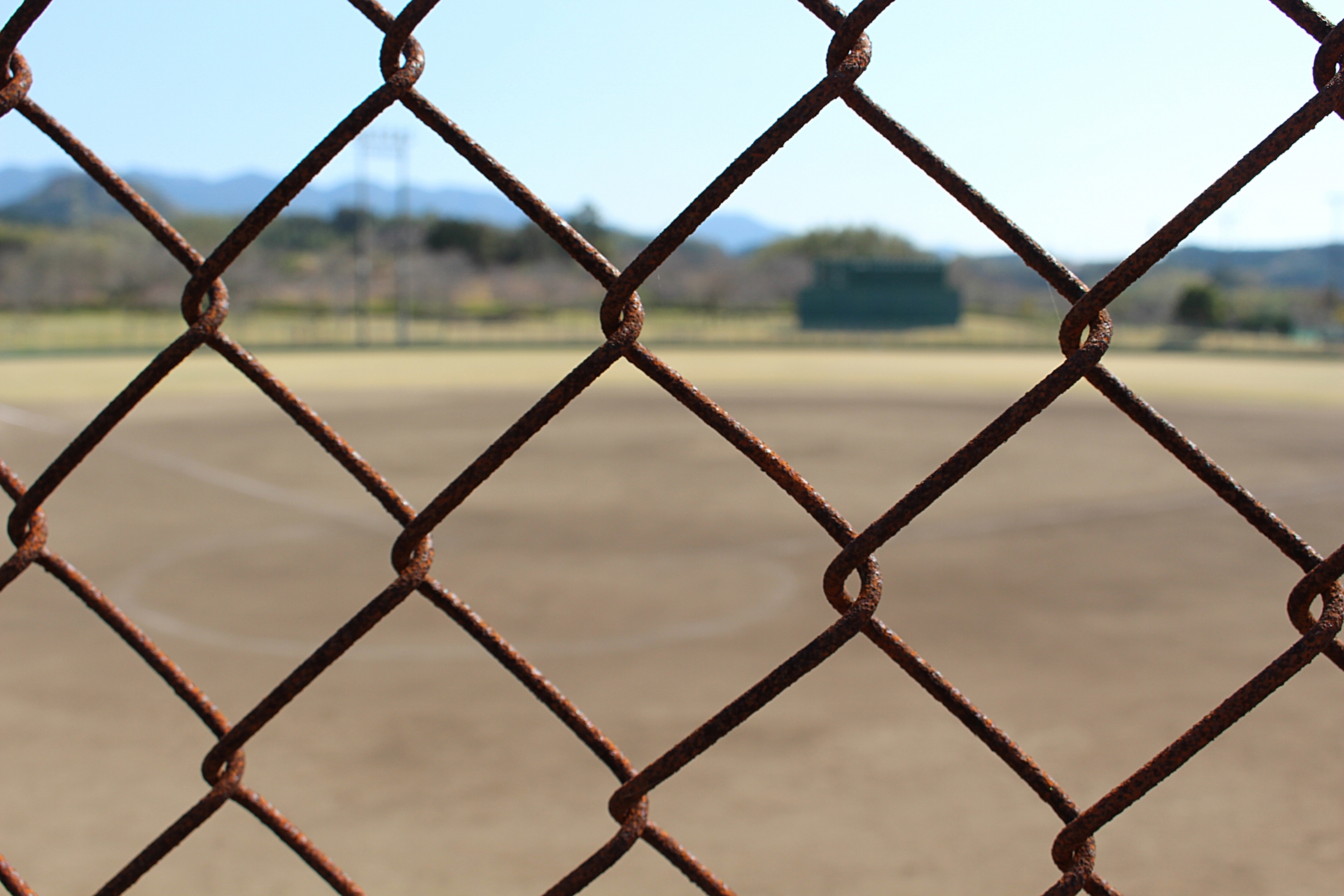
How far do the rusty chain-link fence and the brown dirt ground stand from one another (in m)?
5.23

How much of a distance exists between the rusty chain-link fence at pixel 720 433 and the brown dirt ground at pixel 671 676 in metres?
5.23

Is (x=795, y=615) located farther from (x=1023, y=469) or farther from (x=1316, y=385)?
(x=1316, y=385)

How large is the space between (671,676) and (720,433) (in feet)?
28.1

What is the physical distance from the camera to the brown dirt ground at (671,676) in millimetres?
6336

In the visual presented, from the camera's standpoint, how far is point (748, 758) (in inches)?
299

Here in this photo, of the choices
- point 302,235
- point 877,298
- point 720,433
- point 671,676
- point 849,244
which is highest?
point 302,235

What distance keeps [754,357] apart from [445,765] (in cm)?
3960

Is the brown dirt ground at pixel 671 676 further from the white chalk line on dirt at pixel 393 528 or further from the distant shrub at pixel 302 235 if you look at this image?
the distant shrub at pixel 302 235

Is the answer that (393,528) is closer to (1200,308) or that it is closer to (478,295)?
(1200,308)

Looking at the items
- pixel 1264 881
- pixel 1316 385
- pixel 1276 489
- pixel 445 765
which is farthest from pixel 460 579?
pixel 1316 385

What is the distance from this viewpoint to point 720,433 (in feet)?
2.98

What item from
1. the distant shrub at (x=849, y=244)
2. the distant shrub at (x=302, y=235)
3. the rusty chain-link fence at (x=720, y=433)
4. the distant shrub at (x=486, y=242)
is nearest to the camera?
the rusty chain-link fence at (x=720, y=433)

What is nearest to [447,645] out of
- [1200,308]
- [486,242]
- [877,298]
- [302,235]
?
[1200,308]

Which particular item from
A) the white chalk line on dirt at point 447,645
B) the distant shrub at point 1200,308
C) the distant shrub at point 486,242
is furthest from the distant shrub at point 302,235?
the white chalk line on dirt at point 447,645
